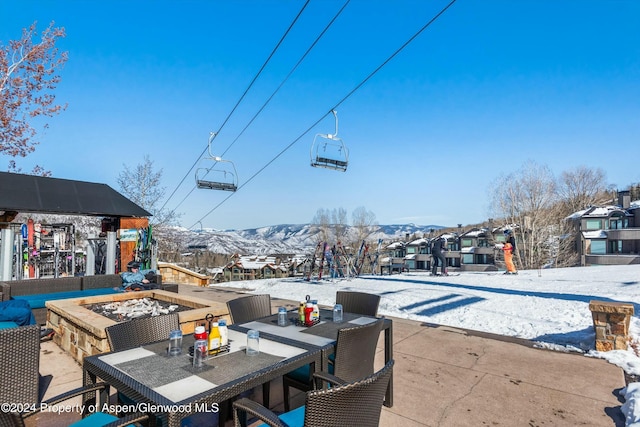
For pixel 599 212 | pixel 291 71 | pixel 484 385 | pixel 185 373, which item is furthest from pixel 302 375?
pixel 599 212

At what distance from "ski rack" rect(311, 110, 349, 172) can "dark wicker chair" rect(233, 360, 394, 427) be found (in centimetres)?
629

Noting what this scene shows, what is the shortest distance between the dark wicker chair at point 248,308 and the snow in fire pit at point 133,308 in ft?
6.75

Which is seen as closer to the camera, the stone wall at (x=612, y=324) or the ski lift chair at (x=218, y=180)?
the stone wall at (x=612, y=324)

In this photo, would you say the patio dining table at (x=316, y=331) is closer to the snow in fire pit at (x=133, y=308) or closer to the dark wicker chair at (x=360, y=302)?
the dark wicker chair at (x=360, y=302)

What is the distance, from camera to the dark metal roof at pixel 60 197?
311 inches

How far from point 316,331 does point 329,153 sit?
581cm

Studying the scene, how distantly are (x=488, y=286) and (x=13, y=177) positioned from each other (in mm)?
12444

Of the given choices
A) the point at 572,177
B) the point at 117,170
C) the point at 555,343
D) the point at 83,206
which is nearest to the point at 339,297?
the point at 555,343

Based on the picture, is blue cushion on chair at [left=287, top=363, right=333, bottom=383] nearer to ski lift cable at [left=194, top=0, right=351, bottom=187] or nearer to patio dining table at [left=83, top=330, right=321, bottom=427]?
patio dining table at [left=83, top=330, right=321, bottom=427]

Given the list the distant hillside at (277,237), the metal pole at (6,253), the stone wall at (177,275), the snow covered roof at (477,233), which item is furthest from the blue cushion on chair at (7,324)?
the distant hillside at (277,237)

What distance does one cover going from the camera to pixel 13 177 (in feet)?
27.1

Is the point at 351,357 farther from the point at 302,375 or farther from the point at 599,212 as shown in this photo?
the point at 599,212

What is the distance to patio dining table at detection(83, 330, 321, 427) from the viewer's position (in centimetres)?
157

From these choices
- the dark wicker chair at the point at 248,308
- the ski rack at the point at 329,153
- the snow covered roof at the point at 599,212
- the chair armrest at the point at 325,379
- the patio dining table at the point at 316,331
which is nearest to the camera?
the chair armrest at the point at 325,379
